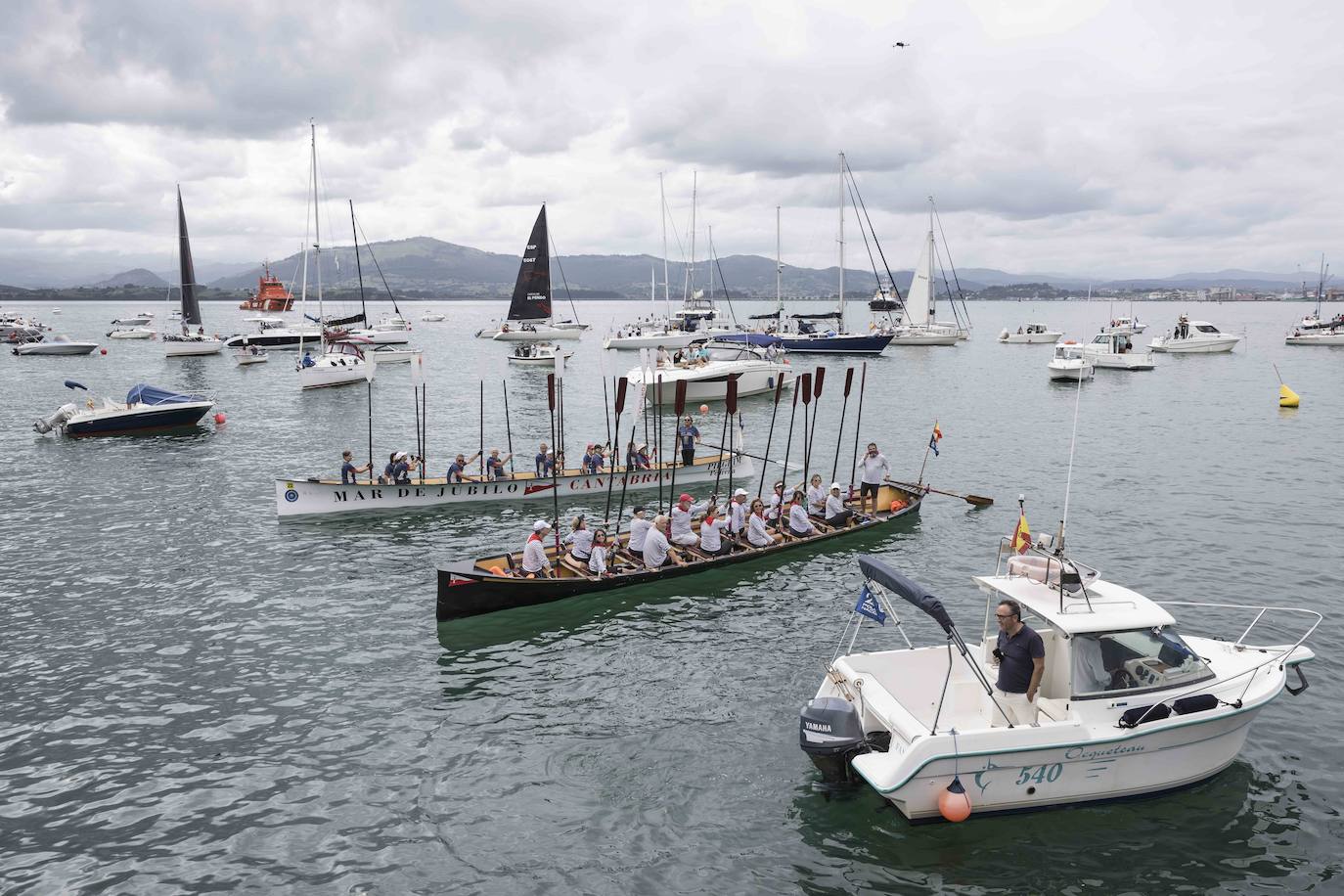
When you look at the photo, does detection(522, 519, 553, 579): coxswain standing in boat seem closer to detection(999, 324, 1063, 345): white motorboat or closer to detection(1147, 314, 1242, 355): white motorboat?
detection(1147, 314, 1242, 355): white motorboat

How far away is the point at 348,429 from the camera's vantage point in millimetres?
47188

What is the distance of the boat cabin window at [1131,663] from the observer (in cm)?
1233

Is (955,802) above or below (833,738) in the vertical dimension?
below

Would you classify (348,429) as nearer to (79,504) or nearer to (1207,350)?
(79,504)

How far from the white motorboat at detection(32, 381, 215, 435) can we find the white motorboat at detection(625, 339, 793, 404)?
23178mm

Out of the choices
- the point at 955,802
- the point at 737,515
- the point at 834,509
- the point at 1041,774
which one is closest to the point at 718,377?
the point at 834,509

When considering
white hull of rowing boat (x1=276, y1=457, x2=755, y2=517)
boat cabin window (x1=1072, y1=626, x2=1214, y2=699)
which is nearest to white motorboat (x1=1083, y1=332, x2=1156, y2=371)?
white hull of rowing boat (x1=276, y1=457, x2=755, y2=517)

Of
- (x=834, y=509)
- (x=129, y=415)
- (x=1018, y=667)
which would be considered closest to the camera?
(x=1018, y=667)

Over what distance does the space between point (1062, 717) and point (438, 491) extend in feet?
71.9

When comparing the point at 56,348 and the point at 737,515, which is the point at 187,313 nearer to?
the point at 56,348

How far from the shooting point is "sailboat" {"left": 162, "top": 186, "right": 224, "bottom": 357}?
302ft

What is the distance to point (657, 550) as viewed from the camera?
21.8 meters

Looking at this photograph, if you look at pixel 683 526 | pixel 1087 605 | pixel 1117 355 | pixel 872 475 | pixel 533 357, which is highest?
pixel 1117 355

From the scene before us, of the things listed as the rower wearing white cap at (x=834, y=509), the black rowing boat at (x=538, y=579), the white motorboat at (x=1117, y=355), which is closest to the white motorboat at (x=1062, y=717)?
the black rowing boat at (x=538, y=579)
